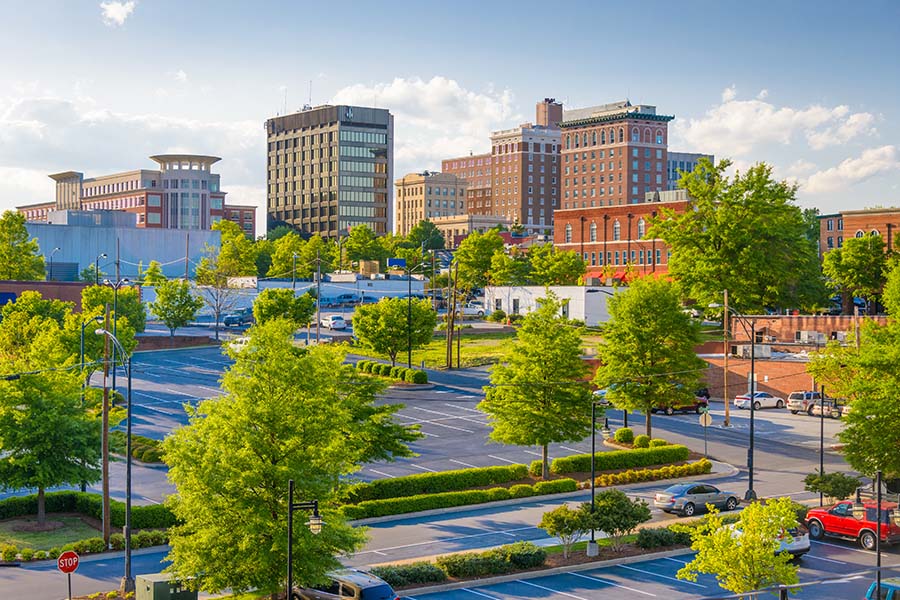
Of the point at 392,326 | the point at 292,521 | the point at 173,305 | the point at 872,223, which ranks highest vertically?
the point at 872,223

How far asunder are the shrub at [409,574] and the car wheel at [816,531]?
15.4 meters

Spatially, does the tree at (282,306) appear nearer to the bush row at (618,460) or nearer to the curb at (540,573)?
the bush row at (618,460)

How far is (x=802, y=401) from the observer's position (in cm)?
7331

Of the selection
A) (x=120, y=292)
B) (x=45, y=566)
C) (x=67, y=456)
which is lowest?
(x=45, y=566)

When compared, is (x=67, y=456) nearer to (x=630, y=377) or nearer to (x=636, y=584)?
(x=636, y=584)

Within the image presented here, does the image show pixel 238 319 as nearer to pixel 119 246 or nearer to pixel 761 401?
pixel 119 246

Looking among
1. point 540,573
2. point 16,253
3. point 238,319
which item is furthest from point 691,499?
point 16,253

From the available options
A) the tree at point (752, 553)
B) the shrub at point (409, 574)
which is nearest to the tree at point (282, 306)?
the shrub at point (409, 574)

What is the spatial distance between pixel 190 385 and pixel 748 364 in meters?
40.3

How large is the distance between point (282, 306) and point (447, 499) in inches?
1788

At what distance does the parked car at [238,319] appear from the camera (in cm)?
10812

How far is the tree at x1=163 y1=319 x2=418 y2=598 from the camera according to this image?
2908 centimetres

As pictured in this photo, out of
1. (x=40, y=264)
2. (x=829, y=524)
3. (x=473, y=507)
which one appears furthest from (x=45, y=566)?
(x=40, y=264)

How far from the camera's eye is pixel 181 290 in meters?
95.6
